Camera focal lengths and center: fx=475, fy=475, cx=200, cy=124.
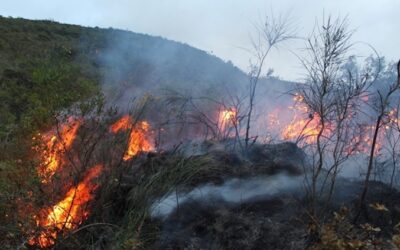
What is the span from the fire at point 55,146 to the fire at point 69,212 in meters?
0.40

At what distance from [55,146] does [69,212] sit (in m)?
1.45

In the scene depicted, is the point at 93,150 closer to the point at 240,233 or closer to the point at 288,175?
the point at 240,233

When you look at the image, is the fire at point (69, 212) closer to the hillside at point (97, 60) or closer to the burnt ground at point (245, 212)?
the burnt ground at point (245, 212)

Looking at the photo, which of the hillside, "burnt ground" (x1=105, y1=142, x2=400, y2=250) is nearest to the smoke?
"burnt ground" (x1=105, y1=142, x2=400, y2=250)

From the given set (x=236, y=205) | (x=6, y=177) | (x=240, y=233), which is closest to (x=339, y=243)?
(x=240, y=233)

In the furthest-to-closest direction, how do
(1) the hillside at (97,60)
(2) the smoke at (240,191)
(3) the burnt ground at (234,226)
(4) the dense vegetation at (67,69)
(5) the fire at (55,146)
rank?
(1) the hillside at (97,60) → (4) the dense vegetation at (67,69) → (2) the smoke at (240,191) → (5) the fire at (55,146) → (3) the burnt ground at (234,226)

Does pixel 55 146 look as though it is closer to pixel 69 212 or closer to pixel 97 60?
pixel 69 212

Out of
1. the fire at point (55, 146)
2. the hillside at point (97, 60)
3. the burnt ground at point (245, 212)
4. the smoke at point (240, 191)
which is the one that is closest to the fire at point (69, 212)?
the fire at point (55, 146)

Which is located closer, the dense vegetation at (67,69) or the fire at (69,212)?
the fire at (69,212)

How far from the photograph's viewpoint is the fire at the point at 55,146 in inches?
253

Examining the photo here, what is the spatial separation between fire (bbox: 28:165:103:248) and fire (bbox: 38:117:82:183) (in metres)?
0.40

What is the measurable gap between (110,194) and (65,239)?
107 centimetres

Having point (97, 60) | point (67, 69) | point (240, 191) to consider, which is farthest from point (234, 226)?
point (97, 60)

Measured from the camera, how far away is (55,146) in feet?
22.3
